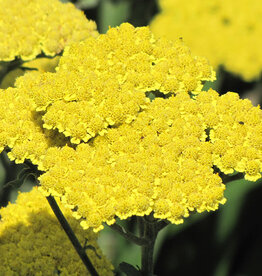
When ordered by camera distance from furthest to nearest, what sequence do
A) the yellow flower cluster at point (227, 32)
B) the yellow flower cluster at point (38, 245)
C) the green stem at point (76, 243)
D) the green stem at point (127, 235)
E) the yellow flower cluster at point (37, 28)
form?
the yellow flower cluster at point (227, 32) < the yellow flower cluster at point (37, 28) < the yellow flower cluster at point (38, 245) < the green stem at point (76, 243) < the green stem at point (127, 235)

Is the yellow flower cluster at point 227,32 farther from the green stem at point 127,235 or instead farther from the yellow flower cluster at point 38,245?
the green stem at point 127,235

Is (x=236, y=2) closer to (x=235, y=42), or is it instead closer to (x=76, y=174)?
(x=235, y=42)

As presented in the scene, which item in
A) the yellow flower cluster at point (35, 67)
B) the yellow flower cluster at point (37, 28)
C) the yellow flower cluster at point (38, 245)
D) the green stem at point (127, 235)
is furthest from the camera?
the yellow flower cluster at point (35, 67)

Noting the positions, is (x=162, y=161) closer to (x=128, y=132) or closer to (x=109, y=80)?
(x=128, y=132)

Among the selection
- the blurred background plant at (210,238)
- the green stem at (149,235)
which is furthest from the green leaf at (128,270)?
the blurred background plant at (210,238)

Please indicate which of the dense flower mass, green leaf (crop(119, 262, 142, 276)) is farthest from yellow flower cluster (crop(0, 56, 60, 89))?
green leaf (crop(119, 262, 142, 276))

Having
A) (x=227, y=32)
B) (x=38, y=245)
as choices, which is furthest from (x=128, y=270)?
(x=227, y=32)

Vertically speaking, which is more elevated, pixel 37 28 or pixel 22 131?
pixel 37 28
